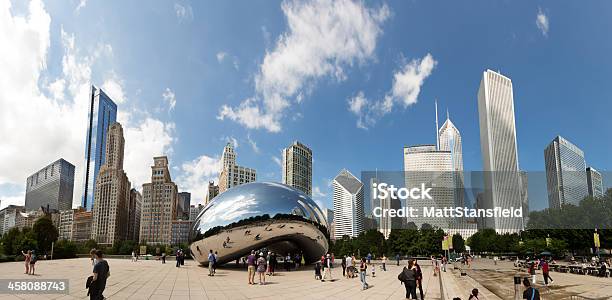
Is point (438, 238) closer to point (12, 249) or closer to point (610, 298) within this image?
point (610, 298)

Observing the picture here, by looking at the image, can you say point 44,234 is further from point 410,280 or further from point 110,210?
point 110,210

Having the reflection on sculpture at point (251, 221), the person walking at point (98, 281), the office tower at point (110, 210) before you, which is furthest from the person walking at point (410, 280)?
the office tower at point (110, 210)

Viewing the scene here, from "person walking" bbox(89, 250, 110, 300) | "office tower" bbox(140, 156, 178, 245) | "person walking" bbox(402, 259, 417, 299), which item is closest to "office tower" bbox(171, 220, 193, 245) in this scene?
"office tower" bbox(140, 156, 178, 245)

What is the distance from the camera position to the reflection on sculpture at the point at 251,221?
24.5m

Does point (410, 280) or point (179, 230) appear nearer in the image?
point (410, 280)

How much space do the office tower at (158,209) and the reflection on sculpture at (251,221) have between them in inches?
6366

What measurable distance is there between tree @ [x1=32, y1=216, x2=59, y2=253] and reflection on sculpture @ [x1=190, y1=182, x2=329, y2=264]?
149 feet

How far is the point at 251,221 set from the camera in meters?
24.4

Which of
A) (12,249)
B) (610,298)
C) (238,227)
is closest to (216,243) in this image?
(238,227)

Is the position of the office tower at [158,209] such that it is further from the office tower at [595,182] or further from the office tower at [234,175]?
the office tower at [595,182]

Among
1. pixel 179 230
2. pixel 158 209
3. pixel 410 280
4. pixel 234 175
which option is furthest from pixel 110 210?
pixel 410 280

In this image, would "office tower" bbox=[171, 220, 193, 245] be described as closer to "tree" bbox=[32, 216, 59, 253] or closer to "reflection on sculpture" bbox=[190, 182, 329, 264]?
"tree" bbox=[32, 216, 59, 253]

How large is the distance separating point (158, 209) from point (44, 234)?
398 feet

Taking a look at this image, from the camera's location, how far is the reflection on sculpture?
80.4 feet
